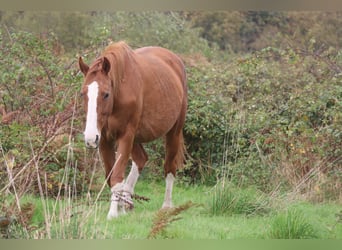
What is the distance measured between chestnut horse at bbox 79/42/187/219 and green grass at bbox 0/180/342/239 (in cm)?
36

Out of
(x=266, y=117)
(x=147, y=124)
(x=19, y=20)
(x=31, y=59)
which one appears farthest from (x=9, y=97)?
(x=19, y=20)

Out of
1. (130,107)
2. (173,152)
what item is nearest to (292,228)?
(130,107)

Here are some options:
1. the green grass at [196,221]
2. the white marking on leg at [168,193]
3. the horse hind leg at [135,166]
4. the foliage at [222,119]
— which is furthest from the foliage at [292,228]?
the horse hind leg at [135,166]

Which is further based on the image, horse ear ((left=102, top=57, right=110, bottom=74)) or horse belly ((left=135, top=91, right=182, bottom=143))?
horse belly ((left=135, top=91, right=182, bottom=143))

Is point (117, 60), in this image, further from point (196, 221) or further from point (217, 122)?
point (217, 122)

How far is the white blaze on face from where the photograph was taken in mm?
5102

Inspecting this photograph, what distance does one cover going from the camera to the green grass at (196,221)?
347 centimetres

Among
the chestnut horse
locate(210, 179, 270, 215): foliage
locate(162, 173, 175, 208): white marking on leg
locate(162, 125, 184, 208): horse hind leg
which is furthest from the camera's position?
locate(162, 125, 184, 208): horse hind leg

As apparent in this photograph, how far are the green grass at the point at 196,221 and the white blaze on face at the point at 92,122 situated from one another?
1.68 ft

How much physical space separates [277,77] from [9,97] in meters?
4.50

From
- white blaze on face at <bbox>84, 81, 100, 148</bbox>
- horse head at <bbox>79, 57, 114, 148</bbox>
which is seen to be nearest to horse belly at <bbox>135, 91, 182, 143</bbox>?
horse head at <bbox>79, 57, 114, 148</bbox>

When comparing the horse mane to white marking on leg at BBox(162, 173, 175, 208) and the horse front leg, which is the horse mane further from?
white marking on leg at BBox(162, 173, 175, 208)

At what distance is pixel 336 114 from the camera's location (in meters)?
7.30
